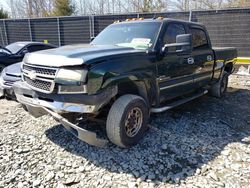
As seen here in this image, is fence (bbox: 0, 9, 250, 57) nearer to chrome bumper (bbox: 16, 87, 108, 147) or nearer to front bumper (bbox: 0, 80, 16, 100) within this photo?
front bumper (bbox: 0, 80, 16, 100)

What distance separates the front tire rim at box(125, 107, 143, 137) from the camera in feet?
11.5

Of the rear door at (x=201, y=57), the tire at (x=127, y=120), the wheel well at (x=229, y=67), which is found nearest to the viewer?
the tire at (x=127, y=120)

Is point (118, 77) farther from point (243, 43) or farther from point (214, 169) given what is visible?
point (243, 43)

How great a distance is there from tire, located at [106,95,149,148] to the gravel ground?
0.61 feet

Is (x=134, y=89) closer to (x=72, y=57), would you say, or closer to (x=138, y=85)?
(x=138, y=85)

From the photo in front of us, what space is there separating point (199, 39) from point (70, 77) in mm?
3467

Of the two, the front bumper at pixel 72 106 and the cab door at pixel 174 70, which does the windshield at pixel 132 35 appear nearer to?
the cab door at pixel 174 70

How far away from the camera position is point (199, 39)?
17.7 feet

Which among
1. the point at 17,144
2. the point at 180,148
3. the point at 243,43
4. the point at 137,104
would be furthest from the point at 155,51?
the point at 243,43

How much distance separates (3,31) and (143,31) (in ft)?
47.2

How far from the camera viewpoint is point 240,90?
7637 mm

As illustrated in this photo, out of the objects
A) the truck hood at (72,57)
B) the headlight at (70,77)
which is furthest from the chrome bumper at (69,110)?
the truck hood at (72,57)

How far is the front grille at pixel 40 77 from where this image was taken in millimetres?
3139

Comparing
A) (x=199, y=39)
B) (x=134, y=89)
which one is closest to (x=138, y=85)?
(x=134, y=89)
